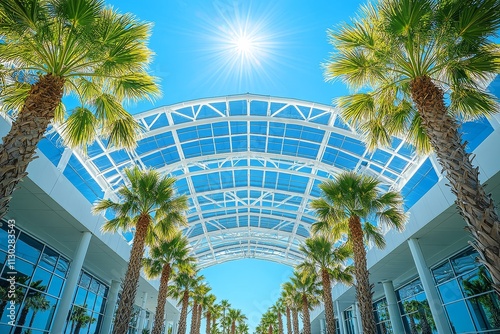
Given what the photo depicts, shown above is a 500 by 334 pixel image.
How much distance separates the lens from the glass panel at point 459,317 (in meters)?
15.3

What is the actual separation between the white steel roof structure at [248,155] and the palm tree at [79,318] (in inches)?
310

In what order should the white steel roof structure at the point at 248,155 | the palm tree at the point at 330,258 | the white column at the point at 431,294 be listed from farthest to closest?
1. the white steel roof structure at the point at 248,155
2. the palm tree at the point at 330,258
3. the white column at the point at 431,294

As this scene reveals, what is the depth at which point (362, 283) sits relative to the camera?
36.3ft

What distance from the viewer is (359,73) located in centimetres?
892

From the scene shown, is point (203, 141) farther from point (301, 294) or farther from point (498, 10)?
point (498, 10)

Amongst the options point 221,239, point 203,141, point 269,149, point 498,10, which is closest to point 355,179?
point 498,10

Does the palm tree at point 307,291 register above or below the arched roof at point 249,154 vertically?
below

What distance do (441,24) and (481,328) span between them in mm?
14675

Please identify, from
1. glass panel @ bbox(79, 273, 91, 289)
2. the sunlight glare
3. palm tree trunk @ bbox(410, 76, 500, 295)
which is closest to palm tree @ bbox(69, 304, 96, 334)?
glass panel @ bbox(79, 273, 91, 289)

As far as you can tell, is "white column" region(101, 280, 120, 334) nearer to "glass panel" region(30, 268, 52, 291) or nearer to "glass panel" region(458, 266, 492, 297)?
"glass panel" region(30, 268, 52, 291)

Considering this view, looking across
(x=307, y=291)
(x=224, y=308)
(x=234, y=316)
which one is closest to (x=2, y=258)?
(x=307, y=291)

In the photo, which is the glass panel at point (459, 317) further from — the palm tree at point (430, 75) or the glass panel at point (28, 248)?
the glass panel at point (28, 248)

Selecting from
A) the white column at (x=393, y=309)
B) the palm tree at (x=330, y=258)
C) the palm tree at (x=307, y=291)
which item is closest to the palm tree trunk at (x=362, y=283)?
the palm tree at (x=330, y=258)

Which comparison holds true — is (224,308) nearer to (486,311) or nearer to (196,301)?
(196,301)
